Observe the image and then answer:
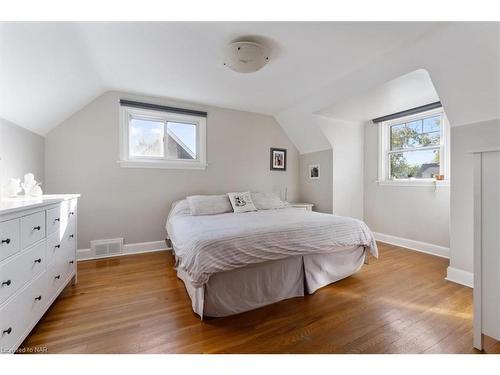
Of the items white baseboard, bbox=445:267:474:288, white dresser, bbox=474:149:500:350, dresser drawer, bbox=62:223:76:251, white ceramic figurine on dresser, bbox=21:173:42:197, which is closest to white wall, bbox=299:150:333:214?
white baseboard, bbox=445:267:474:288

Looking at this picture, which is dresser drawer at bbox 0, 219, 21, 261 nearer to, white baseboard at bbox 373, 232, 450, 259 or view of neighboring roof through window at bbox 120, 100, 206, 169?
view of neighboring roof through window at bbox 120, 100, 206, 169

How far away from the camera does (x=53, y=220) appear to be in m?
1.66

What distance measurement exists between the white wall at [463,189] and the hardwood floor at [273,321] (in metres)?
0.34

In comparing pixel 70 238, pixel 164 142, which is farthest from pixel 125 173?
pixel 70 238

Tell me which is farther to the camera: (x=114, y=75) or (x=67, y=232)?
(x=114, y=75)

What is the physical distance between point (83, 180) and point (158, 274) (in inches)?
64.8

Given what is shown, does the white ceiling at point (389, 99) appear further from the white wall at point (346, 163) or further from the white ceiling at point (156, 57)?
the white ceiling at point (156, 57)

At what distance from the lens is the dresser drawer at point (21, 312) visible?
1.09 meters

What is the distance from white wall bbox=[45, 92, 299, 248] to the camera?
2805 mm

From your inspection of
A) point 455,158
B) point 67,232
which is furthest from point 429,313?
point 67,232

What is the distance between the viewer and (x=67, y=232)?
1948 millimetres

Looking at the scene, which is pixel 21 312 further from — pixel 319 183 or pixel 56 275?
pixel 319 183

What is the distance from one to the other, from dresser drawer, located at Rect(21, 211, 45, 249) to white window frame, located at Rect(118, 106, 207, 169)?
67.4 inches
